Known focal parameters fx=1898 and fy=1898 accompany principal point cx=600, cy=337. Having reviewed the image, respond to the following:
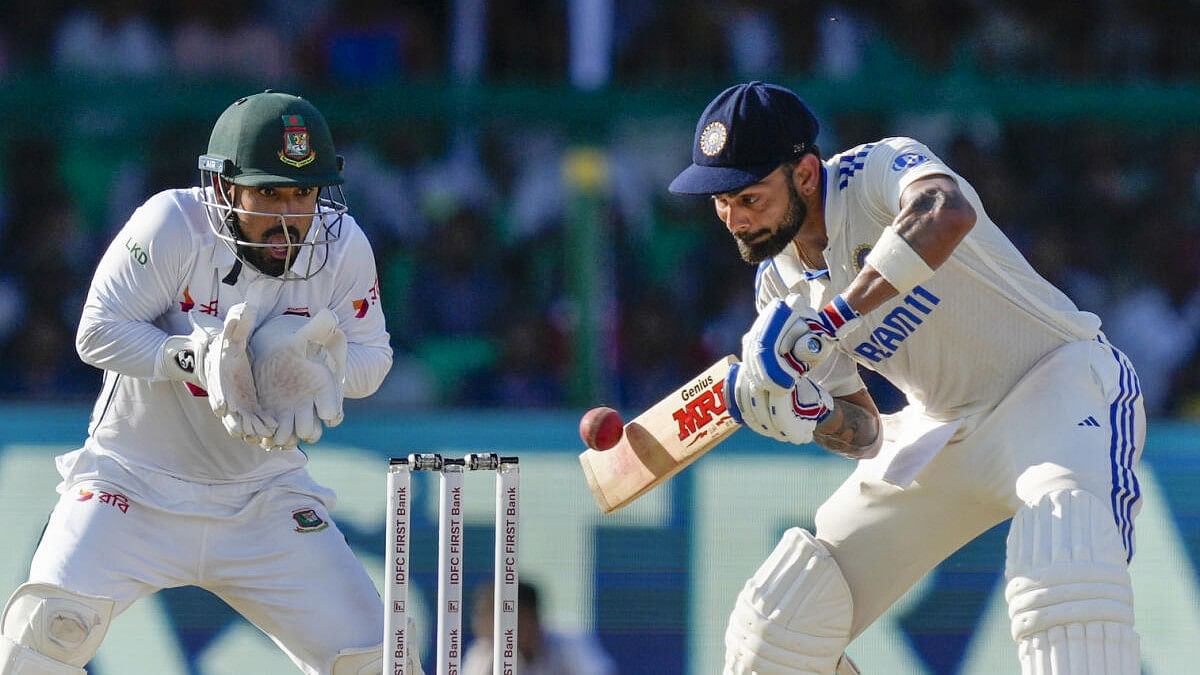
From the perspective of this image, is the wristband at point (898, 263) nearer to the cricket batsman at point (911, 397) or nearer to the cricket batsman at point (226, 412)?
the cricket batsman at point (911, 397)

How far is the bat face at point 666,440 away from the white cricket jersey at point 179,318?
61cm

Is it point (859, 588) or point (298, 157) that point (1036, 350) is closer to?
point (859, 588)

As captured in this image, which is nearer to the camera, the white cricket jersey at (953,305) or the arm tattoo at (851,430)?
the white cricket jersey at (953,305)

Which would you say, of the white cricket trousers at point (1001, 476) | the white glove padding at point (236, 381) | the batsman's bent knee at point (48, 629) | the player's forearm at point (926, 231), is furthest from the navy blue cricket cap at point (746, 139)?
the batsman's bent knee at point (48, 629)

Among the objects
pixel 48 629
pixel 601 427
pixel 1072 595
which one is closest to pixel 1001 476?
pixel 1072 595

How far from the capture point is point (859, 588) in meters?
4.36

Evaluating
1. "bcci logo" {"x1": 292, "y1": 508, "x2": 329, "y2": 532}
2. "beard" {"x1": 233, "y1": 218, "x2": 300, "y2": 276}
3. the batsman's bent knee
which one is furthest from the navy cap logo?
the batsman's bent knee

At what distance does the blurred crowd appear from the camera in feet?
23.1

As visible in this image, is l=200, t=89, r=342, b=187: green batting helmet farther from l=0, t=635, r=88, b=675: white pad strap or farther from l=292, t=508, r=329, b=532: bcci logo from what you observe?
l=0, t=635, r=88, b=675: white pad strap

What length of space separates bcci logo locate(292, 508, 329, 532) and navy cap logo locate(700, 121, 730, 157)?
1213mm

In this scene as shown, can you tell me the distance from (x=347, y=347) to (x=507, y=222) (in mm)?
3520

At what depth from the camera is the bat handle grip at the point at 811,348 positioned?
385 centimetres

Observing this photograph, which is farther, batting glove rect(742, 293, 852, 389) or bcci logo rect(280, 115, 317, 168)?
bcci logo rect(280, 115, 317, 168)

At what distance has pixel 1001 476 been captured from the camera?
4.15 metres
